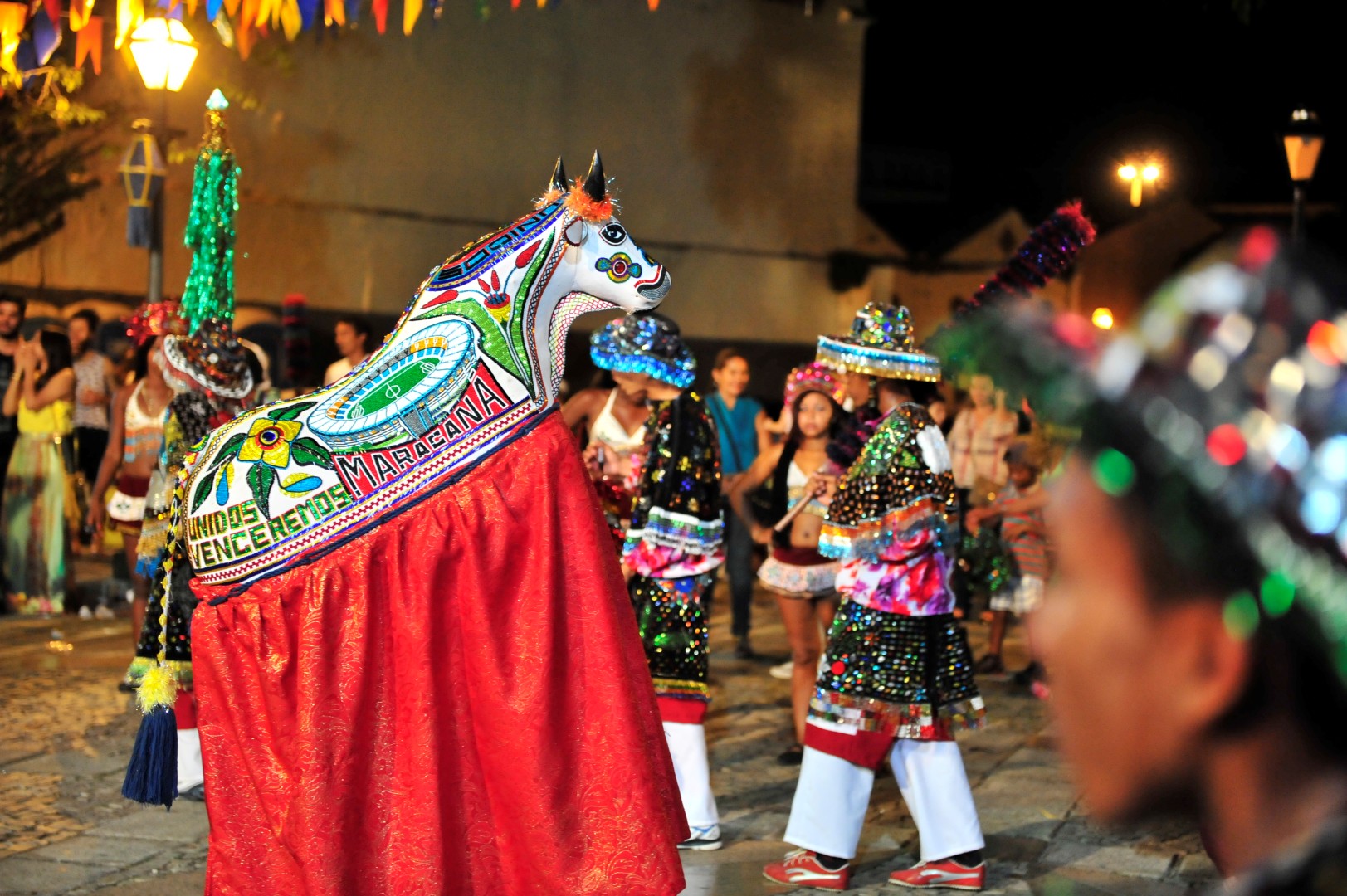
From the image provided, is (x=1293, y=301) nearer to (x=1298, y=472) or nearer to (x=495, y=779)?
(x=1298, y=472)

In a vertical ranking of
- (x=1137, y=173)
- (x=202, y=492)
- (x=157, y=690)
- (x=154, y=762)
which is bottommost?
(x=154, y=762)

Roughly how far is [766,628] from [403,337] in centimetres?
734

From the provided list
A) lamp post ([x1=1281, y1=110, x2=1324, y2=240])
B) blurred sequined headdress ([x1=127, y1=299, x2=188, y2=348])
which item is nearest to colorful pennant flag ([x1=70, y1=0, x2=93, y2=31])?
blurred sequined headdress ([x1=127, y1=299, x2=188, y2=348])

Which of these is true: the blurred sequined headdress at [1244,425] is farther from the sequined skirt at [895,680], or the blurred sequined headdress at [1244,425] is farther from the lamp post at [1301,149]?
the lamp post at [1301,149]

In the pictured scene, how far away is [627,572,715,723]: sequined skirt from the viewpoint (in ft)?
18.5

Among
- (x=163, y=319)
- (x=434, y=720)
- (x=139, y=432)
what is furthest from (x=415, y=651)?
(x=139, y=432)

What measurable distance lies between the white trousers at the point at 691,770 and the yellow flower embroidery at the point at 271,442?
2299 mm

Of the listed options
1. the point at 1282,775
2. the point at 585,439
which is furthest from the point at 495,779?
→ the point at 585,439

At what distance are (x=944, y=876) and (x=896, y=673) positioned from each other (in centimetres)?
76

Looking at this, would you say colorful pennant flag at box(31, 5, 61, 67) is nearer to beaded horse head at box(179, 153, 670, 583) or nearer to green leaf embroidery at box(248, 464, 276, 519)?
beaded horse head at box(179, 153, 670, 583)

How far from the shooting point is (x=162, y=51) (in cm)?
886

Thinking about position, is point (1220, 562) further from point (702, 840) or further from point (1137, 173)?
point (1137, 173)

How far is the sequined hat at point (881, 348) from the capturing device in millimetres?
5320

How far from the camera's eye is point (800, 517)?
6789mm
